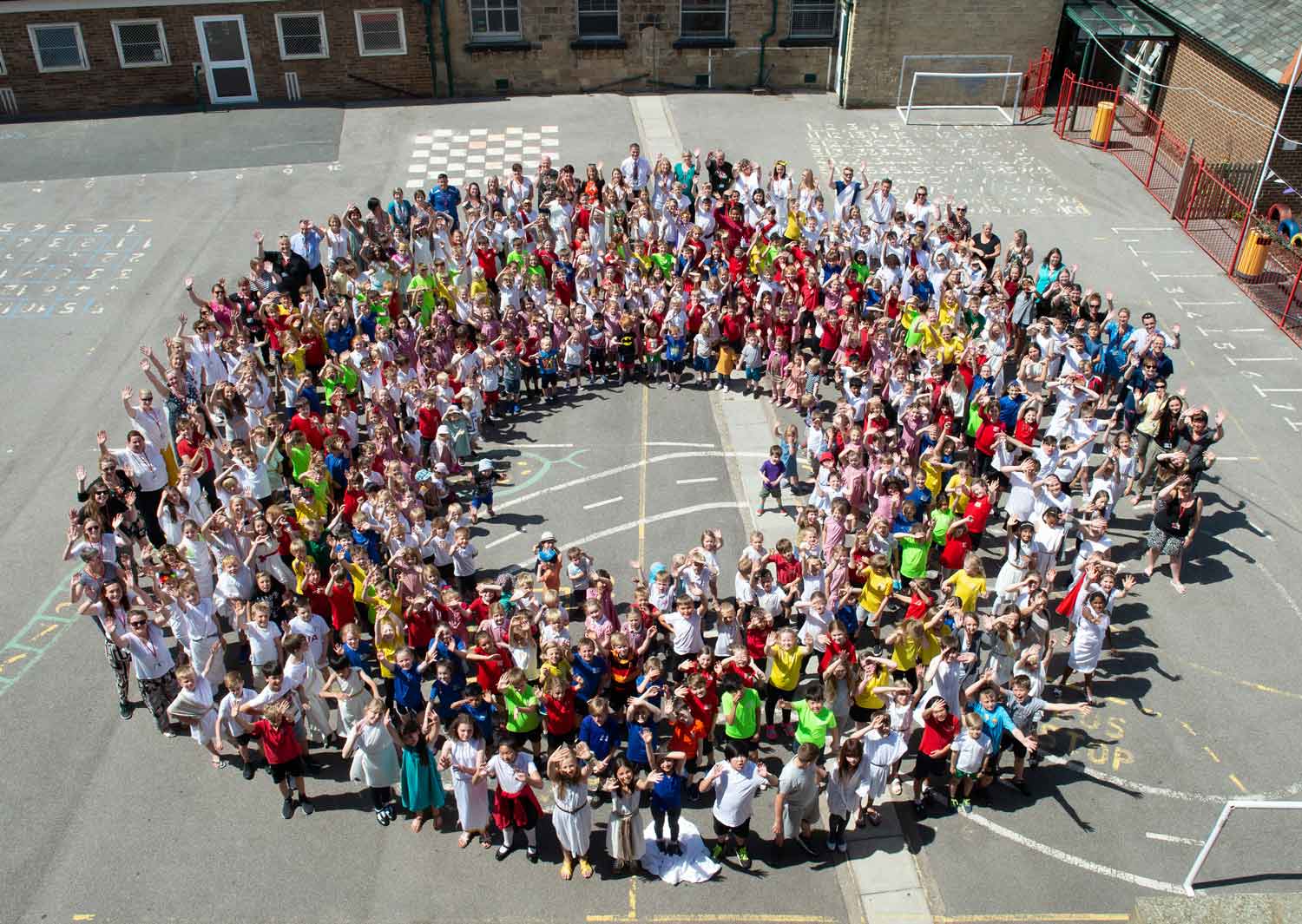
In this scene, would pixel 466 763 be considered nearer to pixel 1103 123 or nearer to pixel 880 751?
pixel 880 751

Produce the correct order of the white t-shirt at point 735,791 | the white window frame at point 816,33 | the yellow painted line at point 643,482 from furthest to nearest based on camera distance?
the white window frame at point 816,33
the yellow painted line at point 643,482
the white t-shirt at point 735,791

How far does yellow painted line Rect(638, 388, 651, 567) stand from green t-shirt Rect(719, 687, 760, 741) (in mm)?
3601

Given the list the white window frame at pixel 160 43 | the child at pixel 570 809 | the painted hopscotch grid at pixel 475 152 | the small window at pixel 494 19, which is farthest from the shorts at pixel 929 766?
the white window frame at pixel 160 43

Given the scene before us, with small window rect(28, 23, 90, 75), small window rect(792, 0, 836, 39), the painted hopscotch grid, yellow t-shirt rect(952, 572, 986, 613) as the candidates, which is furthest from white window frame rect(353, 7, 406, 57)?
yellow t-shirt rect(952, 572, 986, 613)

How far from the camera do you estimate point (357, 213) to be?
19.3 metres

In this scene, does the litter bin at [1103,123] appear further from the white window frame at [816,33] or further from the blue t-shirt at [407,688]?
the blue t-shirt at [407,688]

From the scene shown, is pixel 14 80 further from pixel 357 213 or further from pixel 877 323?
pixel 877 323

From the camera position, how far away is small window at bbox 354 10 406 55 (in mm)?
29062

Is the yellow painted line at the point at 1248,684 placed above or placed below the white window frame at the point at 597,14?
below

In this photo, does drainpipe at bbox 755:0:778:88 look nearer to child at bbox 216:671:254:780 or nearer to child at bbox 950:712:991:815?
child at bbox 950:712:991:815

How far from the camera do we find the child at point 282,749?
10211mm

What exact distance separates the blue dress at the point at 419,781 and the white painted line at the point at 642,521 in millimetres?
4121

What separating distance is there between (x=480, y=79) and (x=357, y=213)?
12.6 m

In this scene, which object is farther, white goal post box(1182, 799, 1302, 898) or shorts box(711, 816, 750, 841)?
shorts box(711, 816, 750, 841)
